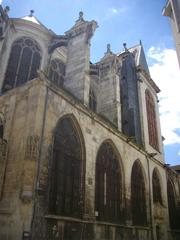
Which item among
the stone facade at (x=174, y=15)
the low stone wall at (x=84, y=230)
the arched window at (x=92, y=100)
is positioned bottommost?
the low stone wall at (x=84, y=230)

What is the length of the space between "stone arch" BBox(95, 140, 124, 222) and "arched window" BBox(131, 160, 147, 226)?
50.5 inches

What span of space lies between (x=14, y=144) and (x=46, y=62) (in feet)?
21.9

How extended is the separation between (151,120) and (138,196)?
22.6 feet

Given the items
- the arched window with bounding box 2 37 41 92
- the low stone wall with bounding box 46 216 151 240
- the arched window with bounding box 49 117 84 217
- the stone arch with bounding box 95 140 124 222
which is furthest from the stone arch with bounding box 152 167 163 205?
the arched window with bounding box 2 37 41 92

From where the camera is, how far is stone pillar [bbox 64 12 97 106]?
10.4m

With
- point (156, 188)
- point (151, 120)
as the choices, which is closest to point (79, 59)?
point (151, 120)

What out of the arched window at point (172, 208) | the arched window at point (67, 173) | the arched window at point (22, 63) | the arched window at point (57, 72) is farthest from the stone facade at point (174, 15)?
the arched window at point (172, 208)

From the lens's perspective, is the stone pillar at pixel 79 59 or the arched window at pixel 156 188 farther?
the arched window at pixel 156 188

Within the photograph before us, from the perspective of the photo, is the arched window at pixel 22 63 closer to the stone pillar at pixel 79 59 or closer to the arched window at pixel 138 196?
the stone pillar at pixel 79 59

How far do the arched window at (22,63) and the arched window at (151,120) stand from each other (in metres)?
8.58

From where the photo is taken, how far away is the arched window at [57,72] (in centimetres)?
1323

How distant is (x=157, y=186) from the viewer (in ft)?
49.5

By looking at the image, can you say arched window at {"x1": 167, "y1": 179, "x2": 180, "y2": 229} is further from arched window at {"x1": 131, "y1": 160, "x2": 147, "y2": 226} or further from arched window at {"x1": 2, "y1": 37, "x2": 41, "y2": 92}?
arched window at {"x1": 2, "y1": 37, "x2": 41, "y2": 92}

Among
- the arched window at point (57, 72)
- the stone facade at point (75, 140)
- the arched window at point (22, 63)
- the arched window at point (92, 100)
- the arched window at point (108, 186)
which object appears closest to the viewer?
the stone facade at point (75, 140)
